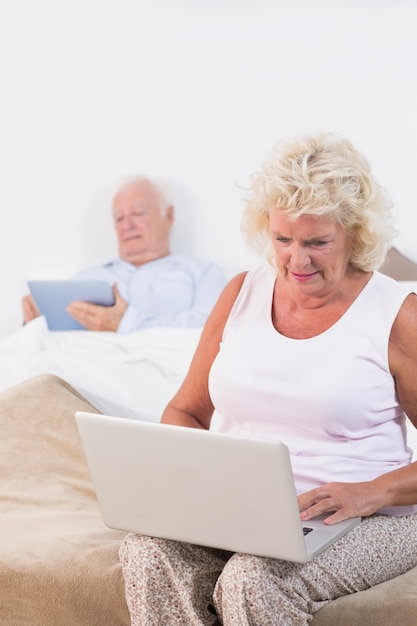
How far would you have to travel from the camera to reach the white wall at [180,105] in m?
3.99

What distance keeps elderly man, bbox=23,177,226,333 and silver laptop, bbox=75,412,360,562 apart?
93.8 inches

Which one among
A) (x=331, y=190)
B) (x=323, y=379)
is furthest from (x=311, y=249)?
(x=323, y=379)

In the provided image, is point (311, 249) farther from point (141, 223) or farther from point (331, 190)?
point (141, 223)

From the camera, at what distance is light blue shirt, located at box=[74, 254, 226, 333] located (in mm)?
4031

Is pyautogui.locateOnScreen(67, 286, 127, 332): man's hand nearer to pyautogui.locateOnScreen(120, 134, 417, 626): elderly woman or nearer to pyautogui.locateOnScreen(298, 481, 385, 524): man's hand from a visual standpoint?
pyautogui.locateOnScreen(120, 134, 417, 626): elderly woman

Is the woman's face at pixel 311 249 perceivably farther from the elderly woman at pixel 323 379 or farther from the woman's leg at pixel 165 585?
the woman's leg at pixel 165 585

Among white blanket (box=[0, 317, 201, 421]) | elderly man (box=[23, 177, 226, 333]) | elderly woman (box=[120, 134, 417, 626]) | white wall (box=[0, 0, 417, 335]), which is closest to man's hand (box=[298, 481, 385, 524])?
elderly woman (box=[120, 134, 417, 626])

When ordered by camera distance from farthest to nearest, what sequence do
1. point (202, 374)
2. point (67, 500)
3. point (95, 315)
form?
point (95, 315), point (67, 500), point (202, 374)

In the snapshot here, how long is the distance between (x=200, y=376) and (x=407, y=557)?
512 mm

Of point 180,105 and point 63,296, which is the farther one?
point 180,105

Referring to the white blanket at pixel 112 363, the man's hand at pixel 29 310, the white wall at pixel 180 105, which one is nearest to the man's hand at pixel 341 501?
the white blanket at pixel 112 363

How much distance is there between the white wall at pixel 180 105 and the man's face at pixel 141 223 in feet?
0.41

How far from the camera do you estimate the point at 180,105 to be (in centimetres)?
432

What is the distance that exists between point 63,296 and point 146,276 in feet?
1.16
